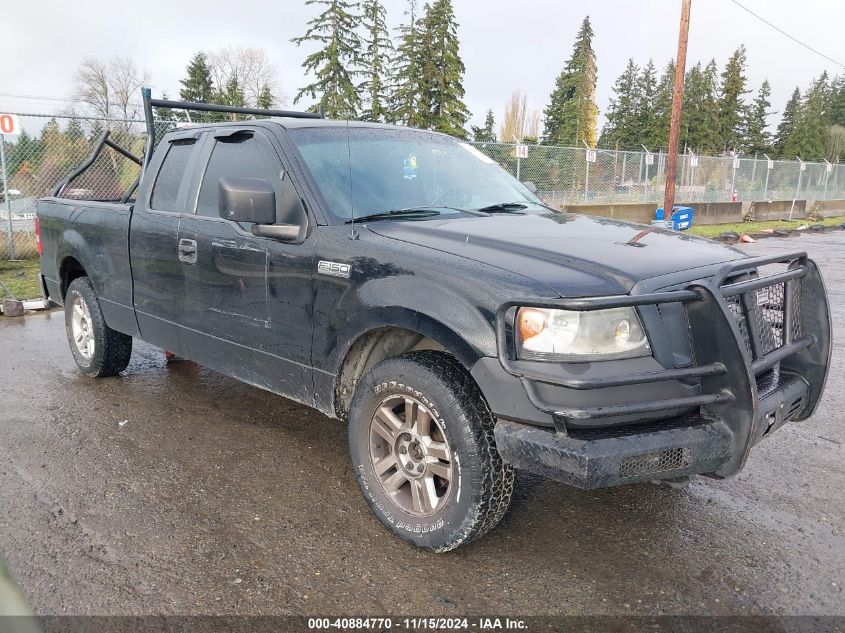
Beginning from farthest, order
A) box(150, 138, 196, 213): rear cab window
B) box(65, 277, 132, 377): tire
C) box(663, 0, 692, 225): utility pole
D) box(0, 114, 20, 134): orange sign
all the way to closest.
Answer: box(663, 0, 692, 225): utility pole, box(0, 114, 20, 134): orange sign, box(65, 277, 132, 377): tire, box(150, 138, 196, 213): rear cab window

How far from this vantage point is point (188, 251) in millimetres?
4117

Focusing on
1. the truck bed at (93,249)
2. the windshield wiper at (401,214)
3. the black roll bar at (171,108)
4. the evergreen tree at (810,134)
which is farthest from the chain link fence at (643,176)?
→ the evergreen tree at (810,134)

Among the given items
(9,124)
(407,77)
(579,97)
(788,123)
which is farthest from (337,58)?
(788,123)

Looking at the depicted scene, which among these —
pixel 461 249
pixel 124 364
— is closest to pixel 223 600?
pixel 461 249

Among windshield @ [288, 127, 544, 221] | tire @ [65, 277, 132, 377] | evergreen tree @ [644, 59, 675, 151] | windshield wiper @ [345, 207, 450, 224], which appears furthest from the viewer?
evergreen tree @ [644, 59, 675, 151]

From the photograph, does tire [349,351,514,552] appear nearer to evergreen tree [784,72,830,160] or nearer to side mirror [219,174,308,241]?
side mirror [219,174,308,241]

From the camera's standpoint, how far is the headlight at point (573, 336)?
8.25 feet


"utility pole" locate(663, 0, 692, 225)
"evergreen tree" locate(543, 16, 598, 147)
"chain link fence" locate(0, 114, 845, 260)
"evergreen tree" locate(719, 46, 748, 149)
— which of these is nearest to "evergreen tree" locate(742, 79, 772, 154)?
"evergreen tree" locate(719, 46, 748, 149)

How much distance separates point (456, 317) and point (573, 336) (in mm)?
465

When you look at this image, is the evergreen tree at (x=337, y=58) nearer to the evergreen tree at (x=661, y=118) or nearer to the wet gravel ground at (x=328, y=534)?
the wet gravel ground at (x=328, y=534)

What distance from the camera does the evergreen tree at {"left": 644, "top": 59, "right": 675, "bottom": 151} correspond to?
6994 cm

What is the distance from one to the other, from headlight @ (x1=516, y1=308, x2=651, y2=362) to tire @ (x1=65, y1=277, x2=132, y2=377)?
389 cm

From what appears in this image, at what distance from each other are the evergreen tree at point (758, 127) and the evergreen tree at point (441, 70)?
180 ft

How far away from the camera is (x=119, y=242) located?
4809 millimetres
